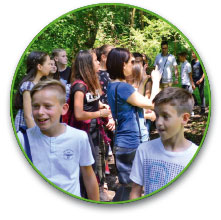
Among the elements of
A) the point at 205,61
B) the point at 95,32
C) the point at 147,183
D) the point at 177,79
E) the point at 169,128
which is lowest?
the point at 147,183

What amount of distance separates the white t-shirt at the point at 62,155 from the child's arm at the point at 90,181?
0.08ft

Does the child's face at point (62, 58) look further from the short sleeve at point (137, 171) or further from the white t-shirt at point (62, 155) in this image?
the short sleeve at point (137, 171)

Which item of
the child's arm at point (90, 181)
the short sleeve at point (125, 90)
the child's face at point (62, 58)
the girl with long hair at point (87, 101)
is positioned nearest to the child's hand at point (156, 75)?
the short sleeve at point (125, 90)

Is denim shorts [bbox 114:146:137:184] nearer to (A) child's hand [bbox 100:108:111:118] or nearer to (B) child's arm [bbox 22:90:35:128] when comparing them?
(A) child's hand [bbox 100:108:111:118]

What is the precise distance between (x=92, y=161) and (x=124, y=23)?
0.63m

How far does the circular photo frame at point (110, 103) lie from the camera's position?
1551 millimetres

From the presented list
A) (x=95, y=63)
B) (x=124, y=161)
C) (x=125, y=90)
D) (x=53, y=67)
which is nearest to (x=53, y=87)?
(x=53, y=67)

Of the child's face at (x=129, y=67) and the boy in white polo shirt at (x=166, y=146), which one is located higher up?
the child's face at (x=129, y=67)

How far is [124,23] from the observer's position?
1.60 metres

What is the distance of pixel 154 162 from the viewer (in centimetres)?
156

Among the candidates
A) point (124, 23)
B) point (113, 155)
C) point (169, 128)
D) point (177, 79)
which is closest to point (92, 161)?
point (113, 155)

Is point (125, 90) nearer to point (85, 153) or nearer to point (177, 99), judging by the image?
point (177, 99)

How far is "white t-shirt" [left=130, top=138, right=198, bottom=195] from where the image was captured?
155 cm

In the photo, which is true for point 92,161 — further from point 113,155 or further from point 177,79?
point 177,79
